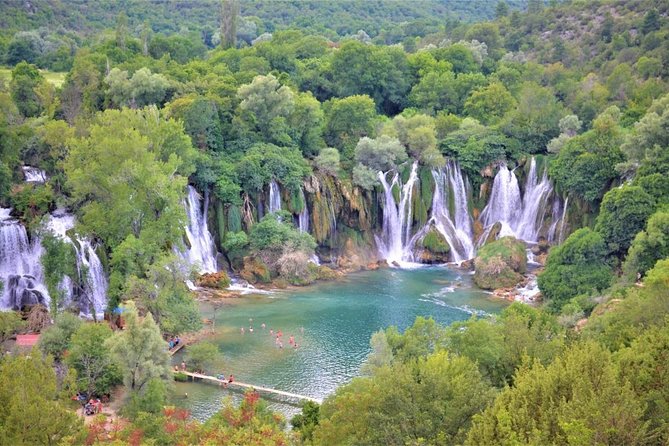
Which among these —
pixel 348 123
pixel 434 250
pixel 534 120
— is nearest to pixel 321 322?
pixel 434 250

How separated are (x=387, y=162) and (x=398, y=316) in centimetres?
1747

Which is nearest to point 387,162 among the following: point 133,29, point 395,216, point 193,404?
point 395,216

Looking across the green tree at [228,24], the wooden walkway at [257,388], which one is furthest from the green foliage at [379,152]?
the green tree at [228,24]

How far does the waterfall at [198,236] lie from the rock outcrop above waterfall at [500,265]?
1706 centimetres

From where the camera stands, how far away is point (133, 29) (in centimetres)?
10506

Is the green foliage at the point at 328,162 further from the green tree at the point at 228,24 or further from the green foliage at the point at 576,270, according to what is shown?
the green tree at the point at 228,24

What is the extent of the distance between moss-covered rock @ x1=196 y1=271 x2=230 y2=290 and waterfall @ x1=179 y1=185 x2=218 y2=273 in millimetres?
1358

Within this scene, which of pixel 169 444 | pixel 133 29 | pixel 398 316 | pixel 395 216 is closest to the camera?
pixel 169 444

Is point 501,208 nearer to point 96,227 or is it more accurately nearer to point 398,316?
point 398,316

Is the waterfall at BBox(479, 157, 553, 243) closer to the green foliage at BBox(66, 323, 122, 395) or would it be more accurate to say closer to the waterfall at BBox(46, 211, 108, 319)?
the waterfall at BBox(46, 211, 108, 319)

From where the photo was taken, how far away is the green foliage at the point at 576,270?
150 feet

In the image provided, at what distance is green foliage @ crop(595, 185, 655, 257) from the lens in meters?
46.9

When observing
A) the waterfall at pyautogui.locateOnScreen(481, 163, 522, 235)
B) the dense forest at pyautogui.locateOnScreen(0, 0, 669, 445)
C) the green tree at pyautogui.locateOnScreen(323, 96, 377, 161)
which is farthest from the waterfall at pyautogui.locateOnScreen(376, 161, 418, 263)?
the waterfall at pyautogui.locateOnScreen(481, 163, 522, 235)

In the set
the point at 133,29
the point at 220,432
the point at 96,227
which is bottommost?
the point at 220,432
